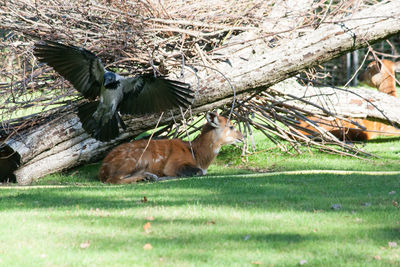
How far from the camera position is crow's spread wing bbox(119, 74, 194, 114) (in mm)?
7691

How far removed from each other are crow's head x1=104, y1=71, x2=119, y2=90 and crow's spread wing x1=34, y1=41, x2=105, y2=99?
0.11 metres

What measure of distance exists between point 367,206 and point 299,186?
1287 millimetres

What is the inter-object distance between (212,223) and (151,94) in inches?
134

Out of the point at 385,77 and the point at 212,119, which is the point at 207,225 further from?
the point at 385,77

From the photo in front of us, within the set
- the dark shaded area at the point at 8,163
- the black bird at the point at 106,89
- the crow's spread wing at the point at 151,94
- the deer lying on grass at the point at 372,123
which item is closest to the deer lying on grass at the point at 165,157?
the black bird at the point at 106,89

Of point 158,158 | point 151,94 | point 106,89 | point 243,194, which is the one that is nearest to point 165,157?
point 158,158

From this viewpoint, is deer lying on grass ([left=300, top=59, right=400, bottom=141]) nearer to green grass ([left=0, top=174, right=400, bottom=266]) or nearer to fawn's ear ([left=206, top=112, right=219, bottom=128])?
fawn's ear ([left=206, top=112, right=219, bottom=128])

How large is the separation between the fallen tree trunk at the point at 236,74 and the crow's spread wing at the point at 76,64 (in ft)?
3.42

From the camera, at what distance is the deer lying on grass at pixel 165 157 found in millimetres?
8289

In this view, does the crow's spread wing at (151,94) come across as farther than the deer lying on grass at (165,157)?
No

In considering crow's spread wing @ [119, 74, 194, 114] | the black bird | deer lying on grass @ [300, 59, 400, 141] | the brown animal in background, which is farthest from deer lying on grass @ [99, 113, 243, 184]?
the brown animal in background

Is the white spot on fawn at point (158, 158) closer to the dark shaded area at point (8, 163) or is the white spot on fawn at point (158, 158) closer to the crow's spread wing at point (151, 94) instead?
the crow's spread wing at point (151, 94)

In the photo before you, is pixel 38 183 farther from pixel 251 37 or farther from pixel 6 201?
pixel 251 37

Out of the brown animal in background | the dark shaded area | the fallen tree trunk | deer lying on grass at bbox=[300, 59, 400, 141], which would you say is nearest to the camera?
the fallen tree trunk
